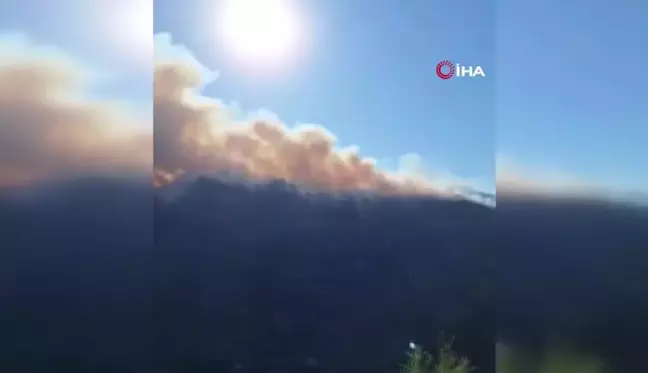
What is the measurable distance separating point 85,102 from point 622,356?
2.94 meters

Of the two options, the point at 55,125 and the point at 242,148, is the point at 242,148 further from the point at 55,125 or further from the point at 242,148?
the point at 55,125

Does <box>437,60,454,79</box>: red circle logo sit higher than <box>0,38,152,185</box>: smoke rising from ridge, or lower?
higher

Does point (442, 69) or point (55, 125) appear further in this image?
point (442, 69)

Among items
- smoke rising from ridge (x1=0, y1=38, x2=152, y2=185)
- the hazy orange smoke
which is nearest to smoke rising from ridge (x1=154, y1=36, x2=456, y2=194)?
the hazy orange smoke

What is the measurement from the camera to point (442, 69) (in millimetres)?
3148

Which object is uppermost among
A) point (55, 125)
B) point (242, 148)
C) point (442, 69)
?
point (442, 69)

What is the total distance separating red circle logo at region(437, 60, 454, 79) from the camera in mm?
3145

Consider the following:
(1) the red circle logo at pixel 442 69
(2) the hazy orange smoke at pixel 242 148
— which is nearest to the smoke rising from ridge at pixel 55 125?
(2) the hazy orange smoke at pixel 242 148

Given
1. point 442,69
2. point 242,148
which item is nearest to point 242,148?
Result: point 242,148

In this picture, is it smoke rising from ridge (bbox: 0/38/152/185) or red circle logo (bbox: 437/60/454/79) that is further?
red circle logo (bbox: 437/60/454/79)

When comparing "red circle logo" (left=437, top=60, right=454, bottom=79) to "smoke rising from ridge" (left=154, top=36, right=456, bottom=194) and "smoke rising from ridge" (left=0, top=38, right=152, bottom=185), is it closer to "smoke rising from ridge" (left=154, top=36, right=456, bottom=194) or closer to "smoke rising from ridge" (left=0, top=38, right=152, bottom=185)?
"smoke rising from ridge" (left=154, top=36, right=456, bottom=194)

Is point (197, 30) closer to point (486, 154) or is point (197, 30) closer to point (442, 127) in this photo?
point (442, 127)

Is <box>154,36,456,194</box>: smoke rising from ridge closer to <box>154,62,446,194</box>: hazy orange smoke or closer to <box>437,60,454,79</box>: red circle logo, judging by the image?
<box>154,62,446,194</box>: hazy orange smoke

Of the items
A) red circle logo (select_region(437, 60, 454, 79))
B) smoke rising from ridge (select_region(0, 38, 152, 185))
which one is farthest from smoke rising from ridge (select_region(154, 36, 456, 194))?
red circle logo (select_region(437, 60, 454, 79))
